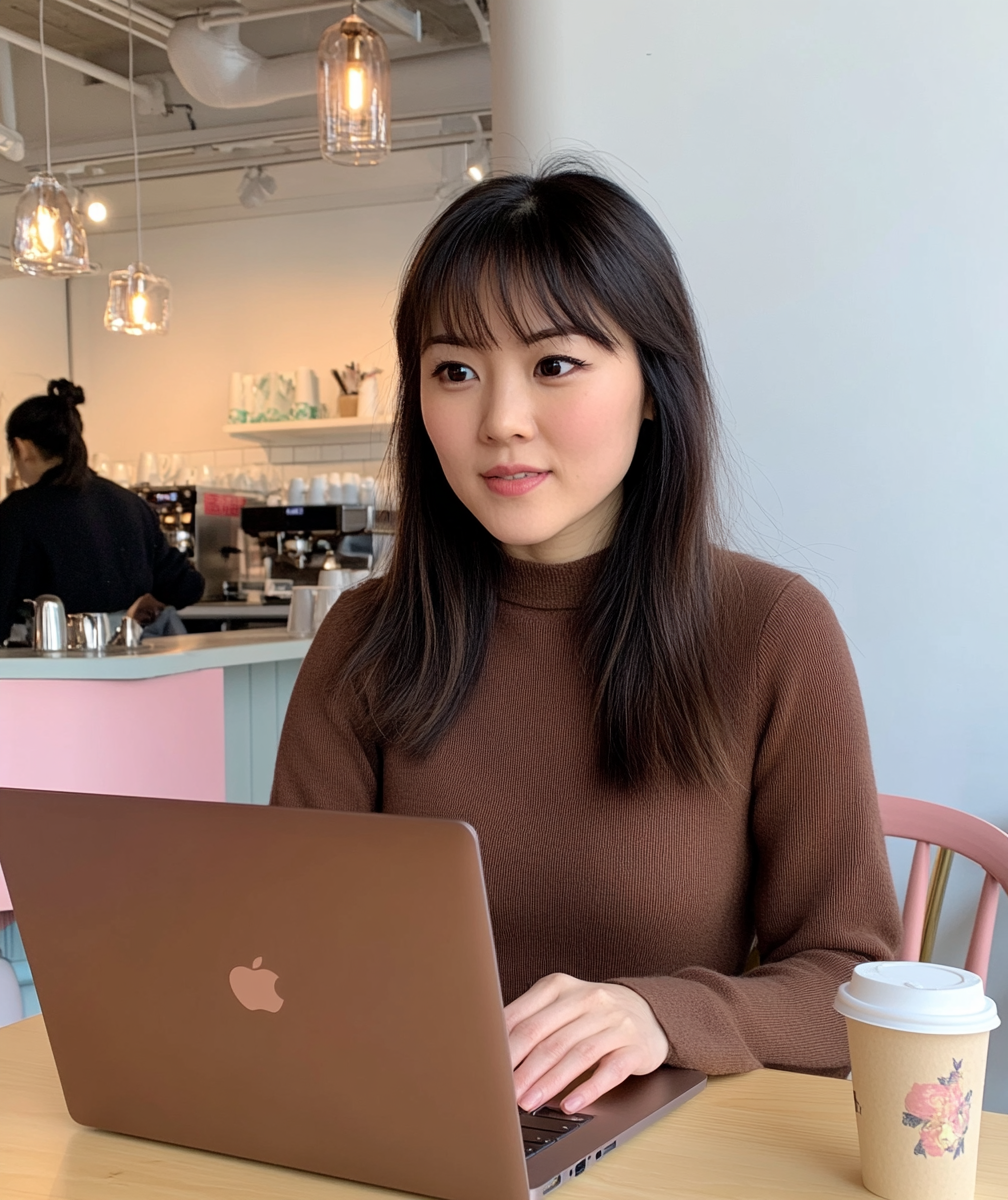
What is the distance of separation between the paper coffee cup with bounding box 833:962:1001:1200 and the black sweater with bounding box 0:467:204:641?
366 centimetres

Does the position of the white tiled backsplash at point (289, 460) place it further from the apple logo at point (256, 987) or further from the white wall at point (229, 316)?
the apple logo at point (256, 987)

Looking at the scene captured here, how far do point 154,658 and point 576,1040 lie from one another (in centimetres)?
236

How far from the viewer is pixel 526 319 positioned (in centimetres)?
124

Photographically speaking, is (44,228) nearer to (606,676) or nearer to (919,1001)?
(606,676)

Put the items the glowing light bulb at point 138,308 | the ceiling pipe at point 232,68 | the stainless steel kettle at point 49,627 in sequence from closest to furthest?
the stainless steel kettle at point 49,627, the glowing light bulb at point 138,308, the ceiling pipe at point 232,68

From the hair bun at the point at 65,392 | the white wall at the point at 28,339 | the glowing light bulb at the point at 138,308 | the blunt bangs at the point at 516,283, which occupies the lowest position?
the blunt bangs at the point at 516,283

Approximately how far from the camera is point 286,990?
0.75 metres

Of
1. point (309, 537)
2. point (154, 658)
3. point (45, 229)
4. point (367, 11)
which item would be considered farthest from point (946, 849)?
point (309, 537)

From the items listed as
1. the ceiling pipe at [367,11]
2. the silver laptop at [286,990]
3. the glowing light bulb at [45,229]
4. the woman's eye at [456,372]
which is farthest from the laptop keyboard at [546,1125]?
the ceiling pipe at [367,11]

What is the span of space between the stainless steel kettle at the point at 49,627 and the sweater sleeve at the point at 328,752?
199 centimetres

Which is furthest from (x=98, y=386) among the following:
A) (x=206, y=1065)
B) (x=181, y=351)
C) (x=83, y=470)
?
(x=206, y=1065)

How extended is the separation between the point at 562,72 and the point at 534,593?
1.02m

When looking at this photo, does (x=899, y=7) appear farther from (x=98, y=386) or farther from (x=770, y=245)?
(x=98, y=386)

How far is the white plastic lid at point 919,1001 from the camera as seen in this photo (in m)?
0.71
